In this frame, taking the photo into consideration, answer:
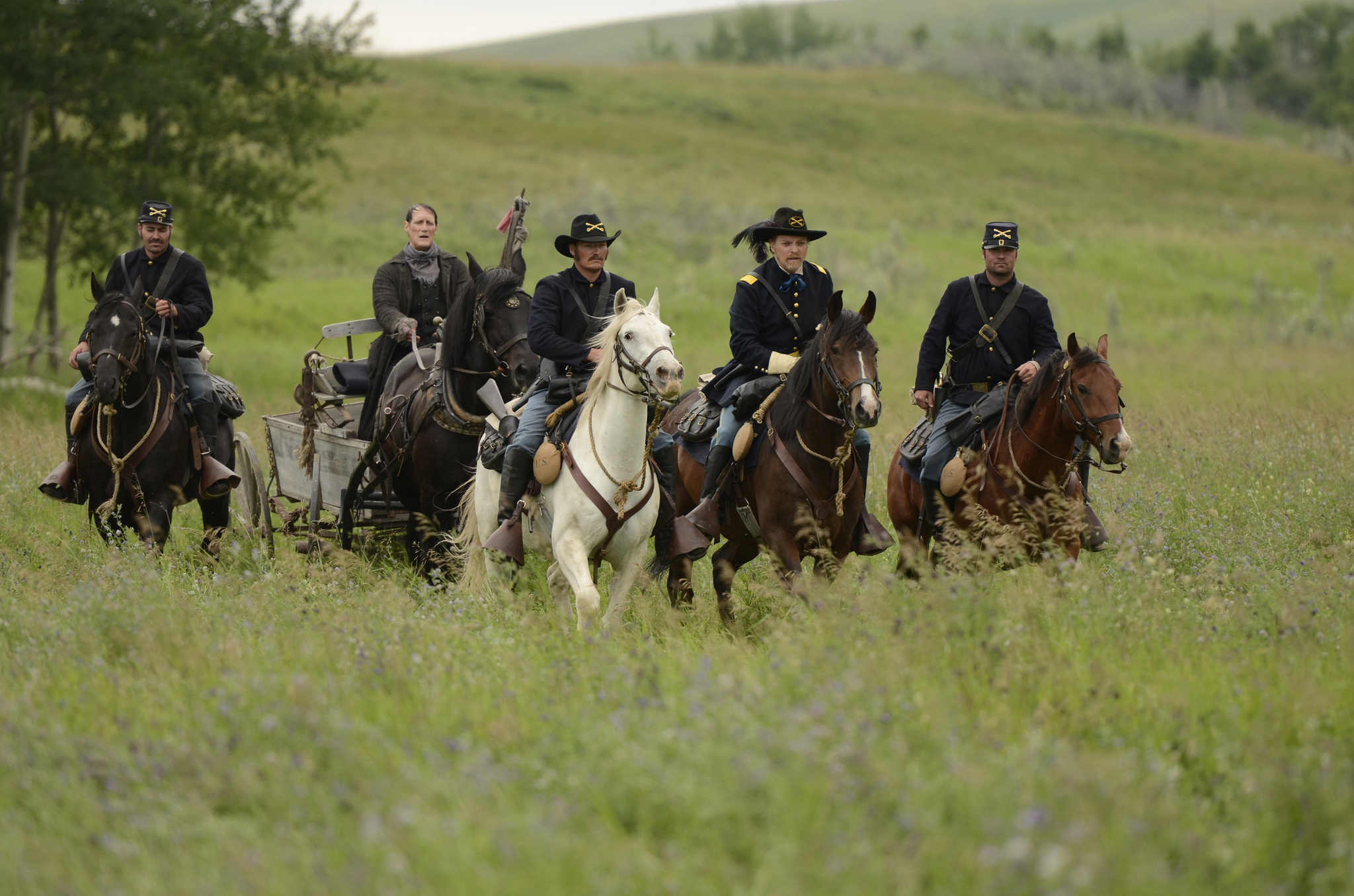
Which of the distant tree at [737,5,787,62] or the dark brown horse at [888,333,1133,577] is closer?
the dark brown horse at [888,333,1133,577]

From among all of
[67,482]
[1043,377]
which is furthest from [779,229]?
[67,482]

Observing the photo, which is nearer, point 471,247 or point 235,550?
point 235,550

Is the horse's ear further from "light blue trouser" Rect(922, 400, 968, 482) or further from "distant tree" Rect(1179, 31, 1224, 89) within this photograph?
"distant tree" Rect(1179, 31, 1224, 89)

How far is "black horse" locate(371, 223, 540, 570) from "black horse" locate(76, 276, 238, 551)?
4.66 feet

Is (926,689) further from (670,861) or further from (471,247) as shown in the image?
(471,247)

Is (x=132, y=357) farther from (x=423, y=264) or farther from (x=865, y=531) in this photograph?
(x=865, y=531)

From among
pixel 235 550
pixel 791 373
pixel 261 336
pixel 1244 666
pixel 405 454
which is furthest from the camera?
pixel 261 336

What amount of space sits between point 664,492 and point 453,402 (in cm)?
199

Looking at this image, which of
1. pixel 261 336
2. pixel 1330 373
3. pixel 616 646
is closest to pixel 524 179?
pixel 261 336

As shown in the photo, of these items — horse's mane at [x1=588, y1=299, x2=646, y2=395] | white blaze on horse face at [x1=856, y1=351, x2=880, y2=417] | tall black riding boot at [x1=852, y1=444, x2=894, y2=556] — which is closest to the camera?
white blaze on horse face at [x1=856, y1=351, x2=880, y2=417]

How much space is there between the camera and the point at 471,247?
33.3 meters

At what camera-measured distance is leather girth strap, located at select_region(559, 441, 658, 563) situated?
753 centimetres

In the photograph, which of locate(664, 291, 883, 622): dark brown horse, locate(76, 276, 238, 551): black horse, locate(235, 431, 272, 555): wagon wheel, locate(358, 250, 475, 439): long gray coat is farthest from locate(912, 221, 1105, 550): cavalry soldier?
locate(235, 431, 272, 555): wagon wheel

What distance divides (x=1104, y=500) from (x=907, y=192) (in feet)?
152
